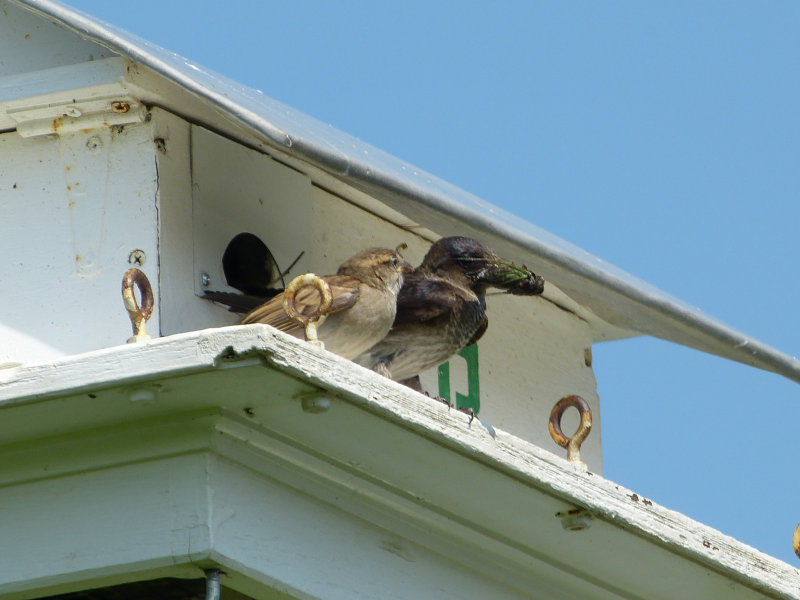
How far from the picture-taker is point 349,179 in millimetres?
4145

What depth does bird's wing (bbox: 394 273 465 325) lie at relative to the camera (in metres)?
5.15

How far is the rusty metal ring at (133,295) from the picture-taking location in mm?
3732

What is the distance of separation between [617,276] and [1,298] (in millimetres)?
1753

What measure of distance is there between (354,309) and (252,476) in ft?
3.83

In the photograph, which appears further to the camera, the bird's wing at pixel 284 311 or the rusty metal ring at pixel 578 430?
the bird's wing at pixel 284 311

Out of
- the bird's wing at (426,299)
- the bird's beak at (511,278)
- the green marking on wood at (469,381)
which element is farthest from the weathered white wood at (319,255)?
the bird's beak at (511,278)

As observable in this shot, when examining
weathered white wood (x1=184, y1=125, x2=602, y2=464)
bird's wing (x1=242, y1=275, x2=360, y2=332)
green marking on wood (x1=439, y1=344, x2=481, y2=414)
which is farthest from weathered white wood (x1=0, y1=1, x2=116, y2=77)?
green marking on wood (x1=439, y1=344, x2=481, y2=414)

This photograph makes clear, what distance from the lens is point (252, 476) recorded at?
11.9 feet

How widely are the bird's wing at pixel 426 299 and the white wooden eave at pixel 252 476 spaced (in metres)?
1.10

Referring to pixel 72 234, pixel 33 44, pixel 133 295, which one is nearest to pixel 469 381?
pixel 72 234

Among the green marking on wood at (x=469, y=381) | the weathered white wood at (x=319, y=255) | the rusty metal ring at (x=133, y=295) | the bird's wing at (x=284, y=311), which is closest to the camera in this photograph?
the rusty metal ring at (x=133, y=295)

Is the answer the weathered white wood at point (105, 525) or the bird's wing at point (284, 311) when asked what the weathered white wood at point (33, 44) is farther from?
the weathered white wood at point (105, 525)

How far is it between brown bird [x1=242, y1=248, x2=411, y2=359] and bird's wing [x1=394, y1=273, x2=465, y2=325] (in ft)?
0.60

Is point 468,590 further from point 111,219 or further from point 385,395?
point 111,219
